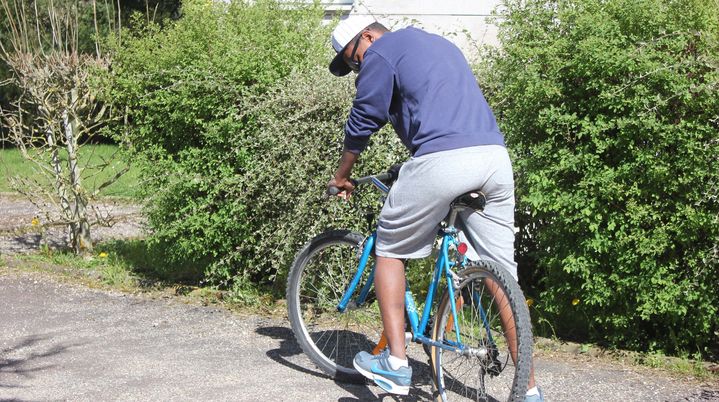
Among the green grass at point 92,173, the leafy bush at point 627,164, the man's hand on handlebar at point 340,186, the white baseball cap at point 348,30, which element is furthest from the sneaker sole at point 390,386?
the green grass at point 92,173

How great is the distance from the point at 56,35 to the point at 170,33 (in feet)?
4.89

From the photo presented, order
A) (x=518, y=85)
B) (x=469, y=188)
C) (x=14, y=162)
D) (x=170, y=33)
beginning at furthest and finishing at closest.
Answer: (x=14, y=162), (x=170, y=33), (x=518, y=85), (x=469, y=188)

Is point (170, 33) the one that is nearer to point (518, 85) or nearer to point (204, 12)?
point (204, 12)

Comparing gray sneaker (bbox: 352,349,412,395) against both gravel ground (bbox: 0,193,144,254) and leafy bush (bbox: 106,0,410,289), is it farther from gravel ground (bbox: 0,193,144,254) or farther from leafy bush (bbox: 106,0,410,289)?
gravel ground (bbox: 0,193,144,254)

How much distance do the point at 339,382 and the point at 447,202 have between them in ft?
4.62

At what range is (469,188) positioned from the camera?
4078mm

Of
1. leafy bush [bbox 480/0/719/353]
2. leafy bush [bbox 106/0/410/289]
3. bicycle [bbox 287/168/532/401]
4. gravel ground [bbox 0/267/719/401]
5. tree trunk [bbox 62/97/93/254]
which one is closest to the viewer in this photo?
bicycle [bbox 287/168/532/401]

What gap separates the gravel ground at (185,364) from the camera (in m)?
4.73

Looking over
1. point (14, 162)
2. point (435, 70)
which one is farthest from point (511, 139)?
point (14, 162)

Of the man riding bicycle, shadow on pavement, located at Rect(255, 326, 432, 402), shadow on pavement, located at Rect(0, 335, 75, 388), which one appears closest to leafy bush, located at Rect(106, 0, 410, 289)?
shadow on pavement, located at Rect(255, 326, 432, 402)

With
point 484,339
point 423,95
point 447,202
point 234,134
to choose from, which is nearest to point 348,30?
point 423,95

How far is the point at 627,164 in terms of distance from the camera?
5082 mm

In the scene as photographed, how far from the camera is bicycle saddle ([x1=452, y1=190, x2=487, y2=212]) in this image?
161 inches

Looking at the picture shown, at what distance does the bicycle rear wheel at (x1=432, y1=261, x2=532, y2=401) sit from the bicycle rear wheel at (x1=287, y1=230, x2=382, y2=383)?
29.2 inches
